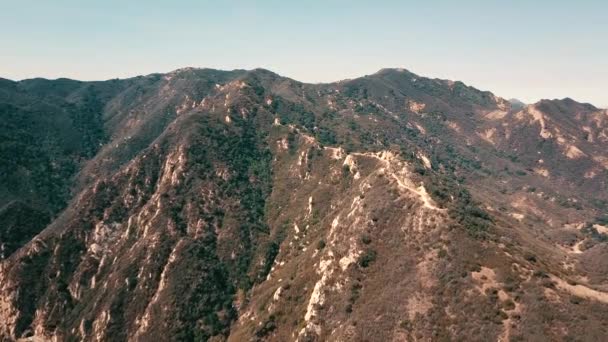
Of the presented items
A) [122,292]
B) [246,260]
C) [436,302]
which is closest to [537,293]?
[436,302]

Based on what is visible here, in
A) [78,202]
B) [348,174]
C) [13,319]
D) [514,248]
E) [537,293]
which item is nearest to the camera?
[537,293]

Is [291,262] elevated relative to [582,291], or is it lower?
lower

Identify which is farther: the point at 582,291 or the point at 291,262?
the point at 291,262

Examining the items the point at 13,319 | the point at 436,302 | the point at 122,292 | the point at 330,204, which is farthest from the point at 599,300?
the point at 13,319

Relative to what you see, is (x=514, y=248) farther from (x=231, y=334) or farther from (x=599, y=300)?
(x=231, y=334)

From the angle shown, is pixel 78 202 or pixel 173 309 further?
pixel 78 202

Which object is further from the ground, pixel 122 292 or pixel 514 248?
pixel 514 248

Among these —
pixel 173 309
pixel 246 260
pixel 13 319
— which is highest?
pixel 246 260

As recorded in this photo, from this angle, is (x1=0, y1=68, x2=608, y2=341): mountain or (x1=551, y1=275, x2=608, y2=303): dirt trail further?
(x1=0, y1=68, x2=608, y2=341): mountain

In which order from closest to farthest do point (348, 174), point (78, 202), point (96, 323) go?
1. point (96, 323)
2. point (348, 174)
3. point (78, 202)

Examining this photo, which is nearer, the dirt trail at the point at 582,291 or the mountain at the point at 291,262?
the dirt trail at the point at 582,291
